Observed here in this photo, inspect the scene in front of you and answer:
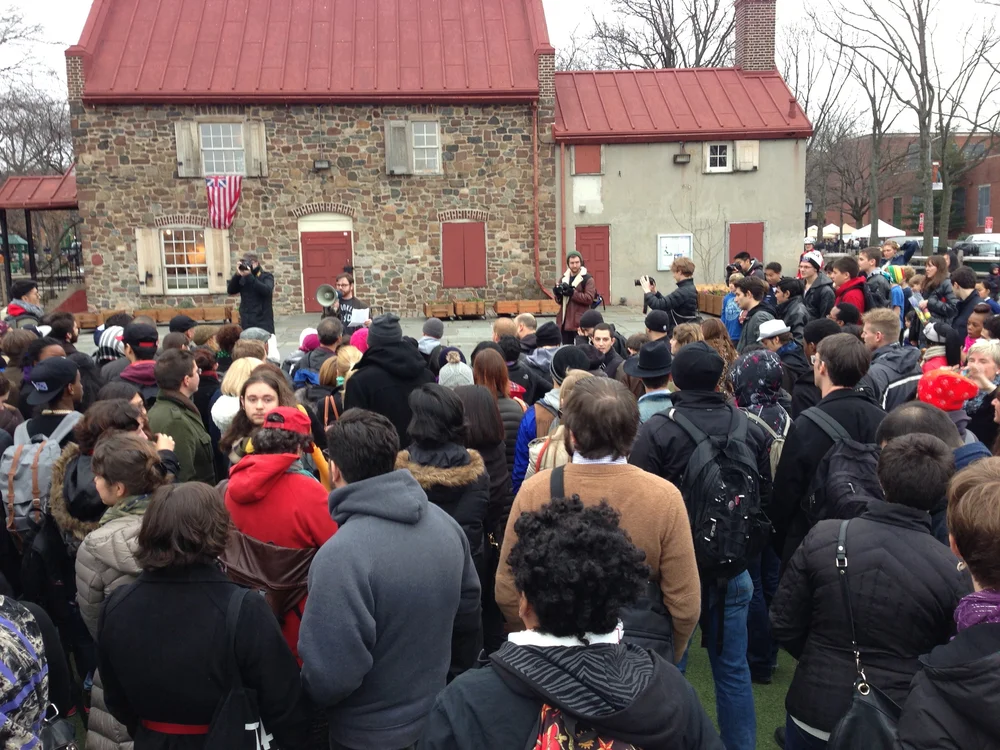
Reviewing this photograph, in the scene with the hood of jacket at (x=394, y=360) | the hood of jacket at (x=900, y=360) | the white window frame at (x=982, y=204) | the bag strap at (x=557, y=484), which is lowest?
the bag strap at (x=557, y=484)

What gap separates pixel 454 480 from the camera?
12.9 ft

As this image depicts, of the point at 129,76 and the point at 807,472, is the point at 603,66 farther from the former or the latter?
the point at 807,472

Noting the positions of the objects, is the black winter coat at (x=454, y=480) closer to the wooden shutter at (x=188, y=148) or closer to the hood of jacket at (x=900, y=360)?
the hood of jacket at (x=900, y=360)

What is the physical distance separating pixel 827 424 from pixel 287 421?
2.56m

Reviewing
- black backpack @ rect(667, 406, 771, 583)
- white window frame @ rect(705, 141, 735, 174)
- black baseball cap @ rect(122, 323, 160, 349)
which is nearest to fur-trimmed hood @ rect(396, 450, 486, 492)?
black backpack @ rect(667, 406, 771, 583)

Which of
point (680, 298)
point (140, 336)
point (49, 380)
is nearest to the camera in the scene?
→ point (49, 380)

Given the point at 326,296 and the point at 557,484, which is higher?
the point at 326,296

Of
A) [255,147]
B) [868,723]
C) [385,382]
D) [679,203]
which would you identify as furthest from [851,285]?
[255,147]

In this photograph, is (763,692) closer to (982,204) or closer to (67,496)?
(67,496)

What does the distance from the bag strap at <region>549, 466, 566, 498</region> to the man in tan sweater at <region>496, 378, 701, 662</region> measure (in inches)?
0.4

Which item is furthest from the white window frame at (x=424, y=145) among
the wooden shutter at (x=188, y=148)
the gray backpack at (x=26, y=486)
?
the gray backpack at (x=26, y=486)

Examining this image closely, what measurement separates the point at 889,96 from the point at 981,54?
553 centimetres

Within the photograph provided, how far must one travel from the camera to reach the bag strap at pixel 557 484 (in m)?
3.13

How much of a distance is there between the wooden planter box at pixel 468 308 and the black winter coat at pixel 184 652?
63.4ft
